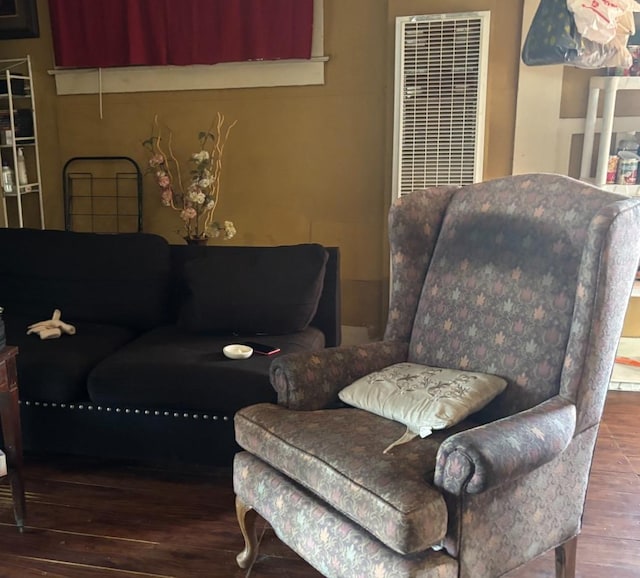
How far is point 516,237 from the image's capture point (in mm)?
1811

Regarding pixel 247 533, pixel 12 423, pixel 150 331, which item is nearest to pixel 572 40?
pixel 150 331

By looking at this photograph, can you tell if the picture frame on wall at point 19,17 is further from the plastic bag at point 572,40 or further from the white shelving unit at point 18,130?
the plastic bag at point 572,40

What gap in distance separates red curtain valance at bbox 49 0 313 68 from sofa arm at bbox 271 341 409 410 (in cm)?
197

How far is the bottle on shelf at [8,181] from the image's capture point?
3.64 metres

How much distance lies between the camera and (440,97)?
2979 mm

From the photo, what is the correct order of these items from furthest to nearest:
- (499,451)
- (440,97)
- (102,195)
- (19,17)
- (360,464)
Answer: (102,195)
(19,17)
(440,97)
(360,464)
(499,451)

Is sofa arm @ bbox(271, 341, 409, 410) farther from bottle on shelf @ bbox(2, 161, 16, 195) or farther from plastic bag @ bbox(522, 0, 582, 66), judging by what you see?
bottle on shelf @ bbox(2, 161, 16, 195)

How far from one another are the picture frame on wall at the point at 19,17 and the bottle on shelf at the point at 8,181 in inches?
30.3

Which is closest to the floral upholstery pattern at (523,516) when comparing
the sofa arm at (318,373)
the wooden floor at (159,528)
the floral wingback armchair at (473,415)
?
the floral wingback armchair at (473,415)

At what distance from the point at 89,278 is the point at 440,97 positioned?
175cm

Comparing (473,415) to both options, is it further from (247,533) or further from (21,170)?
(21,170)

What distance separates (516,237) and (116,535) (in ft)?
4.84

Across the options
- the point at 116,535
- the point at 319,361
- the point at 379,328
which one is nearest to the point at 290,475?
the point at 319,361

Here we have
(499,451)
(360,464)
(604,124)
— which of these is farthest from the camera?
(604,124)
